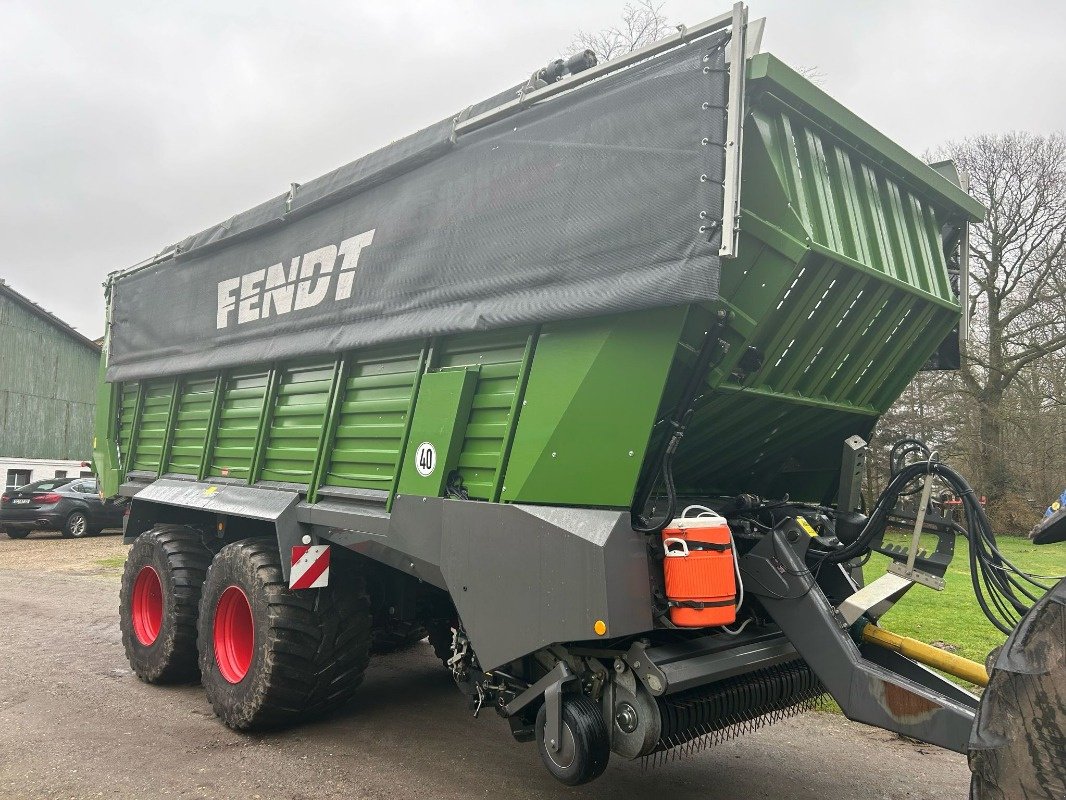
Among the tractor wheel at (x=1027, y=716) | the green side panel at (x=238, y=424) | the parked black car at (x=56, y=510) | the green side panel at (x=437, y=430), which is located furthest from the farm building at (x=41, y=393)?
the tractor wheel at (x=1027, y=716)

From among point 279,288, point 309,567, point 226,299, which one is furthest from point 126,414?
point 309,567

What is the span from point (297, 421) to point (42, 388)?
27530mm

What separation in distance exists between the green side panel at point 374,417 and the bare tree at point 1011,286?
19.6 metres

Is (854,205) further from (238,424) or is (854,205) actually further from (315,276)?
(238,424)

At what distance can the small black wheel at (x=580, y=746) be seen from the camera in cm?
340

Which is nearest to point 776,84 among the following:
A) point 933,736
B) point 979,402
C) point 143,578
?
point 933,736

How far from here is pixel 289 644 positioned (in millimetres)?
4844

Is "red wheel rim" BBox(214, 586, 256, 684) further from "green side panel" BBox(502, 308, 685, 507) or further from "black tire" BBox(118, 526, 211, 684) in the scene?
"green side panel" BBox(502, 308, 685, 507)

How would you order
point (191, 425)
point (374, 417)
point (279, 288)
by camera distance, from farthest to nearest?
point (191, 425)
point (279, 288)
point (374, 417)

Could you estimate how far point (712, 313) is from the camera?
3.40 metres

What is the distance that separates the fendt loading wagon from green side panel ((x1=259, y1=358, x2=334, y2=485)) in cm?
3

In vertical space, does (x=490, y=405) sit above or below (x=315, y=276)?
below

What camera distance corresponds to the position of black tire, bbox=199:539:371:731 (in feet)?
16.0

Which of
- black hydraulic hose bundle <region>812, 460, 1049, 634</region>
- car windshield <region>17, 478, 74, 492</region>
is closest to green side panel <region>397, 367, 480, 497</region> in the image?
black hydraulic hose bundle <region>812, 460, 1049, 634</region>
